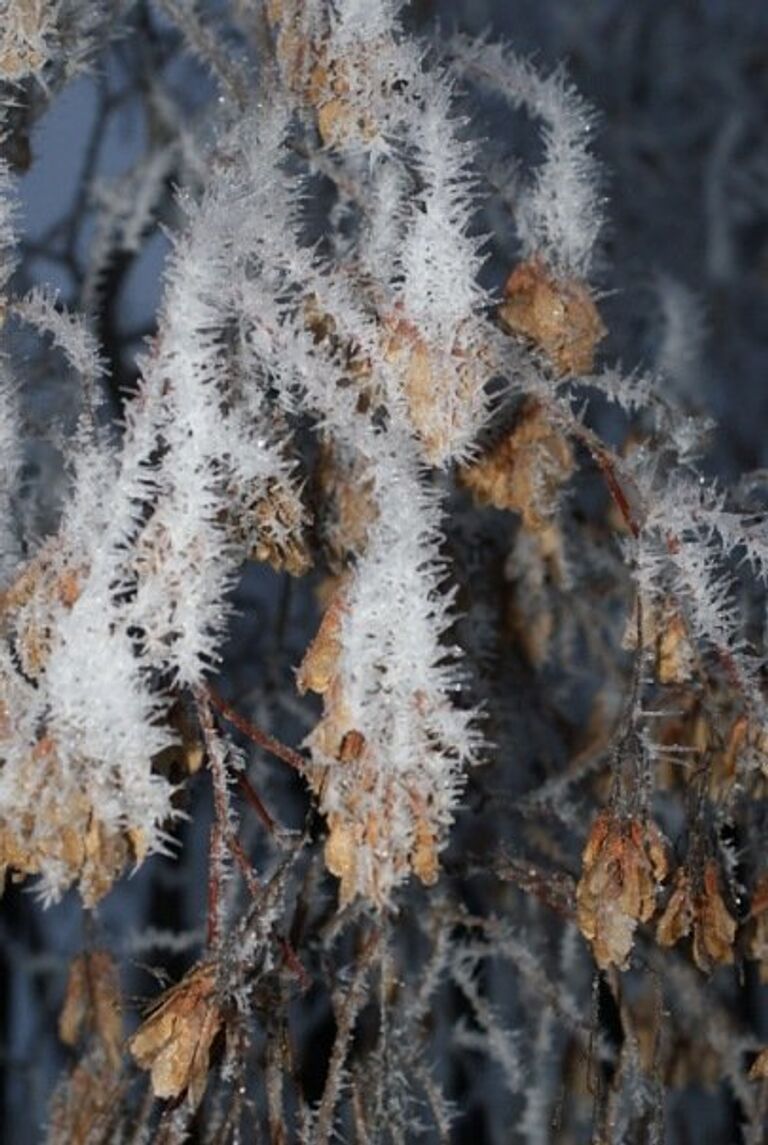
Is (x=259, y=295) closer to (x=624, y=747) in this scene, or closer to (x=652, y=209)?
(x=624, y=747)

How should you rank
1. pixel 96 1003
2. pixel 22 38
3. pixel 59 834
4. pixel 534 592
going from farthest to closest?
pixel 534 592 < pixel 96 1003 < pixel 22 38 < pixel 59 834

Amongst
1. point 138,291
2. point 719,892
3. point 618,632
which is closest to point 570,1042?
point 618,632

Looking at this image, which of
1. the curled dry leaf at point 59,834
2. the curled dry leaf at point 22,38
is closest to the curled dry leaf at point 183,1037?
the curled dry leaf at point 59,834

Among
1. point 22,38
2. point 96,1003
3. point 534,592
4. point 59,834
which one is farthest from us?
point 534,592

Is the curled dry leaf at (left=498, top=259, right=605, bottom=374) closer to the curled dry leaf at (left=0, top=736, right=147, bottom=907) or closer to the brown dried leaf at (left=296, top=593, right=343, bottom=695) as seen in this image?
the brown dried leaf at (left=296, top=593, right=343, bottom=695)

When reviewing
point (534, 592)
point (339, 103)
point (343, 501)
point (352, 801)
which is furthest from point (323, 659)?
point (534, 592)

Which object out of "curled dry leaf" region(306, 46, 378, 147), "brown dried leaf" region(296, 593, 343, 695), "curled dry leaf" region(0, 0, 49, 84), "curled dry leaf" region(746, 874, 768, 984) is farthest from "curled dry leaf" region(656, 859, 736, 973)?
"curled dry leaf" region(0, 0, 49, 84)

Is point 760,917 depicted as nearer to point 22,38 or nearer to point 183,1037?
point 183,1037
